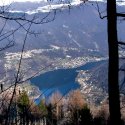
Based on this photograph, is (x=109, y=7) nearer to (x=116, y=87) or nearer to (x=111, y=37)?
(x=111, y=37)

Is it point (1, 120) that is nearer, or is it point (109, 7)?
point (1, 120)

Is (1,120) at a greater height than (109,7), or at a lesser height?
lesser

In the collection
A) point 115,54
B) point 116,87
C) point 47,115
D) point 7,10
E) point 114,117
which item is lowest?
point 47,115

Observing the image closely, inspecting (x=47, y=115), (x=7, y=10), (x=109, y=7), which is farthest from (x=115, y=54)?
(x=47, y=115)

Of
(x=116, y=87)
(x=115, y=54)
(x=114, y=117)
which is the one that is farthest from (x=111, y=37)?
(x=114, y=117)

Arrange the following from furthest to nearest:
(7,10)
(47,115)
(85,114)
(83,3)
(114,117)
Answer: (47,115)
(85,114)
(83,3)
(114,117)
(7,10)

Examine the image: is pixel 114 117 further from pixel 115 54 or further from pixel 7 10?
pixel 7 10

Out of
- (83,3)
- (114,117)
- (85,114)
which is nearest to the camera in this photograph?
(114,117)
